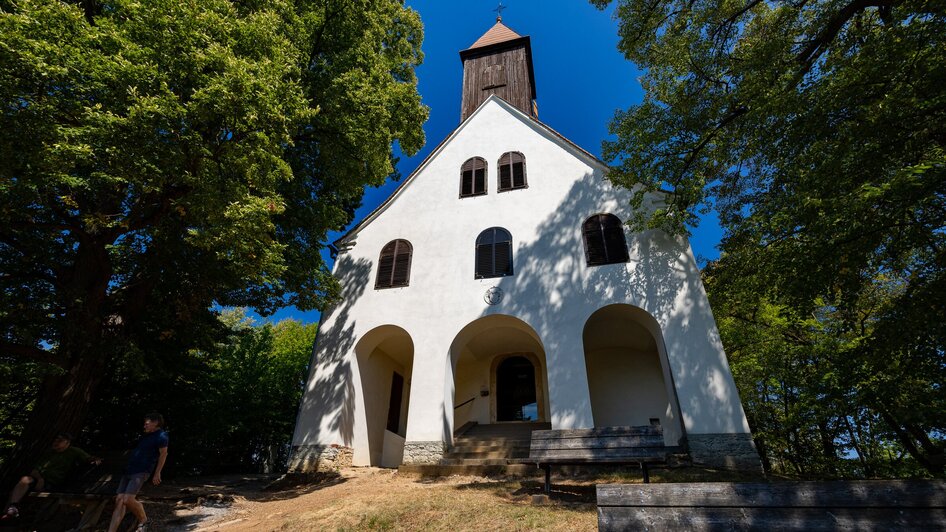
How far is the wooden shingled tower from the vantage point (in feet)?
65.2

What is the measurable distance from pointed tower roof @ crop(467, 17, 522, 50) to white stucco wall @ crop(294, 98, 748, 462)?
9.71m

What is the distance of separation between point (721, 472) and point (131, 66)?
39.4 ft

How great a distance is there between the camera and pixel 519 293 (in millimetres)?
11445

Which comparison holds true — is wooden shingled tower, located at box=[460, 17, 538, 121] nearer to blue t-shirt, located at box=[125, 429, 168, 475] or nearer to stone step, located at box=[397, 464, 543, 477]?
stone step, located at box=[397, 464, 543, 477]

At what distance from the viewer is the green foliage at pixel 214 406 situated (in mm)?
10609

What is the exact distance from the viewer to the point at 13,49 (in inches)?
191

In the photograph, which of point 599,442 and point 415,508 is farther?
point 599,442

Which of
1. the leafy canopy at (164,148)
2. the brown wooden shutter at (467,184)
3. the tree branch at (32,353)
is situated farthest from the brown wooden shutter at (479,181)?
the tree branch at (32,353)

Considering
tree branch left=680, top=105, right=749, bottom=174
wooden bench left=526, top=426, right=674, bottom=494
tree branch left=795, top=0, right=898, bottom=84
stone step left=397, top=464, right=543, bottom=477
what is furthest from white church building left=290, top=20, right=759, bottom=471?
tree branch left=795, top=0, right=898, bottom=84

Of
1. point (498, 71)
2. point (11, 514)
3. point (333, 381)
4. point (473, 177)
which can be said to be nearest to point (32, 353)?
point (11, 514)

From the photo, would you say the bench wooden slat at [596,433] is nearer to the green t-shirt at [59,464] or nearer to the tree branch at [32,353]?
the green t-shirt at [59,464]

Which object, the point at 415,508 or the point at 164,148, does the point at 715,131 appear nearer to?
the point at 415,508

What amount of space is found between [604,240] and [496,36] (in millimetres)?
16531

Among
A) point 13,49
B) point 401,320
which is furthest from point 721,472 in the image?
point 13,49
